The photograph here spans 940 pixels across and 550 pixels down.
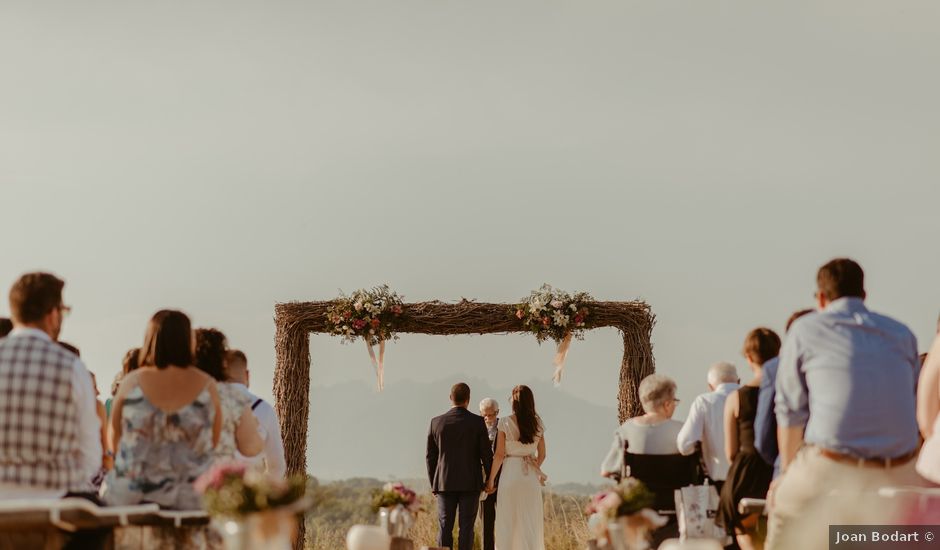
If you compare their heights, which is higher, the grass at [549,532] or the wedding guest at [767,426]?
the wedding guest at [767,426]

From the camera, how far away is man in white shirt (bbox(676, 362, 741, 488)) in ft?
24.3

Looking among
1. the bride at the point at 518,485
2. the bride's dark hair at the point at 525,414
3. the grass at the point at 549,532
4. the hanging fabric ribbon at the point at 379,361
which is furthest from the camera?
the grass at the point at 549,532

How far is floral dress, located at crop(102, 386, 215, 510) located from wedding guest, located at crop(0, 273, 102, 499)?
9.1 inches

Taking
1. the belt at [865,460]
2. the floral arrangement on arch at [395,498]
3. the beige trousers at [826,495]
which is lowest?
the floral arrangement on arch at [395,498]

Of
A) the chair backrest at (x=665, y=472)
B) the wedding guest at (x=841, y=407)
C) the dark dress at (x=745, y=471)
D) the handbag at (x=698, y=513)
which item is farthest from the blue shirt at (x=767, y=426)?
the chair backrest at (x=665, y=472)

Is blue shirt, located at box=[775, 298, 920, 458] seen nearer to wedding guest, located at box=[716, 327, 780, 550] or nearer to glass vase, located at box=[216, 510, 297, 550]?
wedding guest, located at box=[716, 327, 780, 550]

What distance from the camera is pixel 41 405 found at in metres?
5.08

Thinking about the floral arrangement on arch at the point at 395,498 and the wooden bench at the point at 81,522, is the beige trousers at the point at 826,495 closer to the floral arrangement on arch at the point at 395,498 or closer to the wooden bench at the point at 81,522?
the wooden bench at the point at 81,522

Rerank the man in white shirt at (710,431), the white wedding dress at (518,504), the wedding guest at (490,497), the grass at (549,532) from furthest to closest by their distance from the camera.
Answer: the grass at (549,532)
the wedding guest at (490,497)
the white wedding dress at (518,504)
the man in white shirt at (710,431)

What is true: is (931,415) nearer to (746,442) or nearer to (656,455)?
(746,442)

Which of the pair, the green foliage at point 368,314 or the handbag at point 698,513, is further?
the green foliage at point 368,314

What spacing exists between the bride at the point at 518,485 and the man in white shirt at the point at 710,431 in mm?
4124

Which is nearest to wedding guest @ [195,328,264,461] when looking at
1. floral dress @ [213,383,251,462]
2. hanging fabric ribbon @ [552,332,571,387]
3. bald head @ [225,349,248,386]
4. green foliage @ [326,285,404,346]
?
floral dress @ [213,383,251,462]

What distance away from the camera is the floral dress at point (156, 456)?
5.50m
